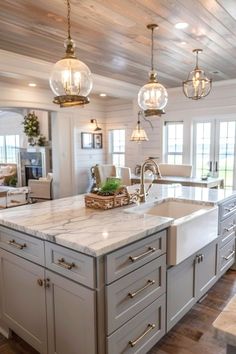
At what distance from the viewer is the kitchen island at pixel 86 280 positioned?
1473 mm

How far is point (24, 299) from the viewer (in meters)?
1.91

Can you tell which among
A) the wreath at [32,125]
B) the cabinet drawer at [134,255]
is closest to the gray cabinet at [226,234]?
the cabinet drawer at [134,255]

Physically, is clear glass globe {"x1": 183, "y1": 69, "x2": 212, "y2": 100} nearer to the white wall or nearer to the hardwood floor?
the hardwood floor

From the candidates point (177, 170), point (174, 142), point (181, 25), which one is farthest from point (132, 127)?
point (181, 25)

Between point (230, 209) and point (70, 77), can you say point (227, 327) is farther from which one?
point (230, 209)

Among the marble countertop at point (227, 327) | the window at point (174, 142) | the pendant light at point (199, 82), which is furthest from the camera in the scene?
the window at point (174, 142)

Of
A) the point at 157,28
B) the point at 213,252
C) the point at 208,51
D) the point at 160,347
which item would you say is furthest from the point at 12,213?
the point at 208,51

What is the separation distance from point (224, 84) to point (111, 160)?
3906 millimetres

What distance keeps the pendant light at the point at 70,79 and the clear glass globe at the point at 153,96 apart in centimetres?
103

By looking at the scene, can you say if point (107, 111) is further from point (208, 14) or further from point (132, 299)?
point (132, 299)

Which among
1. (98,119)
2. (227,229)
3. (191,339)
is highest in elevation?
(98,119)

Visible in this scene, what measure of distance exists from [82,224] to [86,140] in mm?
6204

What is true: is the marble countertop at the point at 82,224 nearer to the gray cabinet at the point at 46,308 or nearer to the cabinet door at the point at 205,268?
the gray cabinet at the point at 46,308

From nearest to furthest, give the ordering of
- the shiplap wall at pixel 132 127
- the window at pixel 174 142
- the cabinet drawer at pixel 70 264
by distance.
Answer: the cabinet drawer at pixel 70 264
the window at pixel 174 142
the shiplap wall at pixel 132 127
